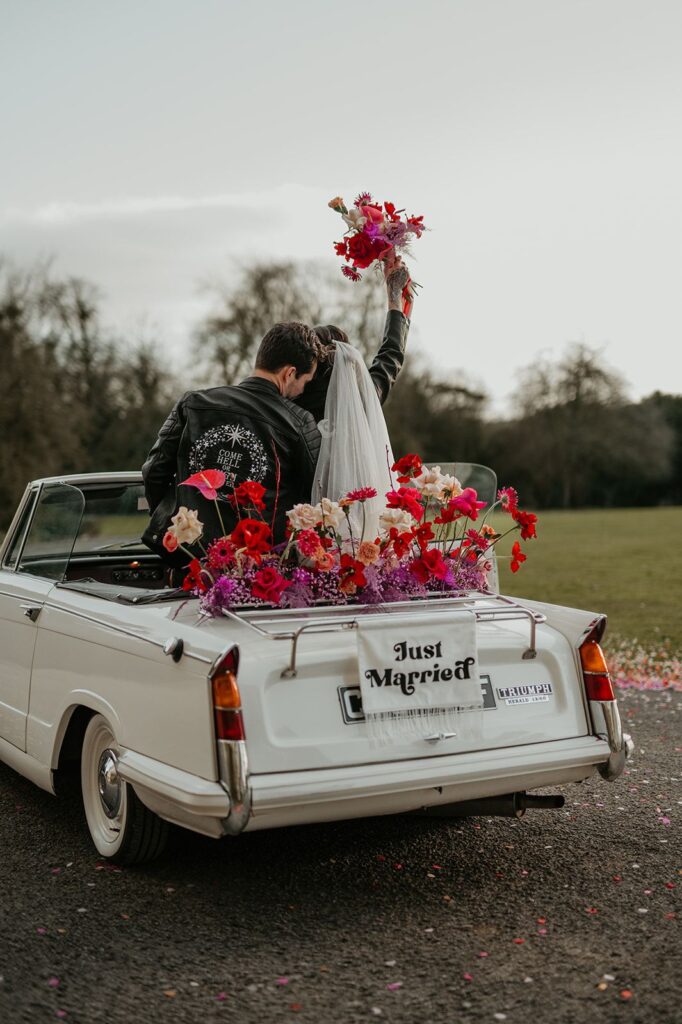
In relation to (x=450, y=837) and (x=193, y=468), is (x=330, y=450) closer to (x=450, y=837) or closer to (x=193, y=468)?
(x=193, y=468)

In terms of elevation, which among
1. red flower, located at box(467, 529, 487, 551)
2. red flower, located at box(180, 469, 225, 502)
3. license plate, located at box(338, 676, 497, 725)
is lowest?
license plate, located at box(338, 676, 497, 725)

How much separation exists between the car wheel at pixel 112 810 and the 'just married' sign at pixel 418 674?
1.06 m

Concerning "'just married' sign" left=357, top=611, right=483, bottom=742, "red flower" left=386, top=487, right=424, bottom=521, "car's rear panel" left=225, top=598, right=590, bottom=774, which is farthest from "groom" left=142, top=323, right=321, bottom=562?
"'just married' sign" left=357, top=611, right=483, bottom=742

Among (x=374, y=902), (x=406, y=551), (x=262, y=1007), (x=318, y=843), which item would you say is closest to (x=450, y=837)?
(x=318, y=843)

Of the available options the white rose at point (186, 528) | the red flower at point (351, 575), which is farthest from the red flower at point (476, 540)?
the white rose at point (186, 528)

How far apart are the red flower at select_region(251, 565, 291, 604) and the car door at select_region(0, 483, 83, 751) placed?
4.68 ft

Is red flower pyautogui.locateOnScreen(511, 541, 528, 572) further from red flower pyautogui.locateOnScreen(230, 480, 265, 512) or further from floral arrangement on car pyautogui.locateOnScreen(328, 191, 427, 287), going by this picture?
floral arrangement on car pyautogui.locateOnScreen(328, 191, 427, 287)

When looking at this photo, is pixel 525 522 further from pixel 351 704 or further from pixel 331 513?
pixel 351 704

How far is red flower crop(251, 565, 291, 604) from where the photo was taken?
3.83 m

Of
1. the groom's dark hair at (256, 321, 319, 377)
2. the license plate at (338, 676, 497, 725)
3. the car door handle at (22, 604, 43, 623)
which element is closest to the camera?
the license plate at (338, 676, 497, 725)

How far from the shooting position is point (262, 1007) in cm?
299

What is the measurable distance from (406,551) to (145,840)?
1.55 metres

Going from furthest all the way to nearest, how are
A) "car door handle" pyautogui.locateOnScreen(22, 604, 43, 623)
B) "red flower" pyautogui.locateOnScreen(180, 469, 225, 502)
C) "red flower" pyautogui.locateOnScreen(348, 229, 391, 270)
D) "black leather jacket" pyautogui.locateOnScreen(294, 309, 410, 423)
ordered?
"red flower" pyautogui.locateOnScreen(348, 229, 391, 270) → "black leather jacket" pyautogui.locateOnScreen(294, 309, 410, 423) → "car door handle" pyautogui.locateOnScreen(22, 604, 43, 623) → "red flower" pyautogui.locateOnScreen(180, 469, 225, 502)

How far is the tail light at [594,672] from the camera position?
4020 mm
